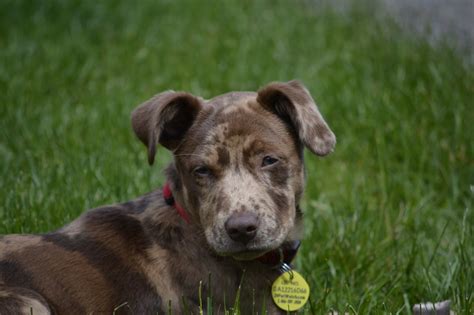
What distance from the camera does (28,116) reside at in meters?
7.22

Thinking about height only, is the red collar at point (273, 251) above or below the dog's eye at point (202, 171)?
below

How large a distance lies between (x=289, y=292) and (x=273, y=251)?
204mm

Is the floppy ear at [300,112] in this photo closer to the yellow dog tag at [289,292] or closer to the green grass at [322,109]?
the yellow dog tag at [289,292]

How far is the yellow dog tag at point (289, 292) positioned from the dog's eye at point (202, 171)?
0.59 meters

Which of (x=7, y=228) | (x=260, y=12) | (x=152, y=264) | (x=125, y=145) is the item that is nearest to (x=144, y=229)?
(x=152, y=264)

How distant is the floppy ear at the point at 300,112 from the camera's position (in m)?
4.20

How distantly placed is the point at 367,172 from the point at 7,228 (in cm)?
287

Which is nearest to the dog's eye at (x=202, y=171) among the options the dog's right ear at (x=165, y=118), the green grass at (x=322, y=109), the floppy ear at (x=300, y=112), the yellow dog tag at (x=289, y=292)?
the dog's right ear at (x=165, y=118)

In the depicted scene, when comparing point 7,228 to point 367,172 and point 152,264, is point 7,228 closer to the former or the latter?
point 152,264

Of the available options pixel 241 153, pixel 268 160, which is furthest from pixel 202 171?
pixel 268 160

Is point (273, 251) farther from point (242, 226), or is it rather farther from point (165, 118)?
point (165, 118)

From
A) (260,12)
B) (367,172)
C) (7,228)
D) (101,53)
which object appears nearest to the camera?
(7,228)

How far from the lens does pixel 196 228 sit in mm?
4281

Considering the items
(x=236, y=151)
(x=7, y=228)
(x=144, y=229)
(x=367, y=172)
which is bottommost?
(x=367, y=172)
